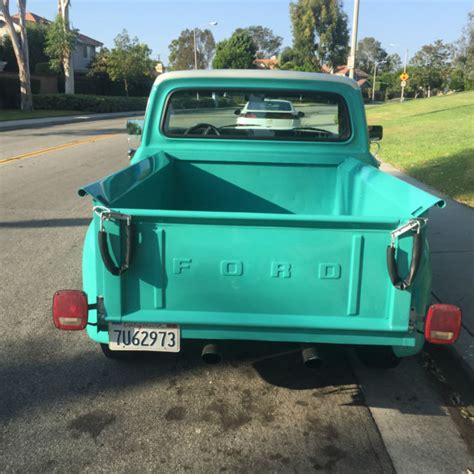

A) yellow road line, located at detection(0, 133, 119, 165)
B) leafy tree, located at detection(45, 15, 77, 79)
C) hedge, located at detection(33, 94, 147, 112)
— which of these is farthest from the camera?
hedge, located at detection(33, 94, 147, 112)

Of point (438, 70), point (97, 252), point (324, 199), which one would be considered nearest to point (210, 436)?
point (97, 252)

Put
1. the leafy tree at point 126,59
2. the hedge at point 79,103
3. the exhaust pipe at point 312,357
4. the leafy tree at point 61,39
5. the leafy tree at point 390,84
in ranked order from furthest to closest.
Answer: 1. the leafy tree at point 390,84
2. the leafy tree at point 126,59
3. the hedge at point 79,103
4. the leafy tree at point 61,39
5. the exhaust pipe at point 312,357

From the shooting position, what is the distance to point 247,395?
11.1 ft

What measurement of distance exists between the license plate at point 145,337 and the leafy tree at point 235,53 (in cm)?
6299

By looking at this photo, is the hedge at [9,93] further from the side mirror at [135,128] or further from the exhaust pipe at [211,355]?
the exhaust pipe at [211,355]

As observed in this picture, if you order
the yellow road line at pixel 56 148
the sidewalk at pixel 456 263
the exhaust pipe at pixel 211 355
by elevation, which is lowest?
the sidewalk at pixel 456 263

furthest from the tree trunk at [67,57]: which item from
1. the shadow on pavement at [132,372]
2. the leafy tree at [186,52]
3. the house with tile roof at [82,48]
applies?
the leafy tree at [186,52]

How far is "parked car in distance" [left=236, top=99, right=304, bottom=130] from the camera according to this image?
4.95 meters

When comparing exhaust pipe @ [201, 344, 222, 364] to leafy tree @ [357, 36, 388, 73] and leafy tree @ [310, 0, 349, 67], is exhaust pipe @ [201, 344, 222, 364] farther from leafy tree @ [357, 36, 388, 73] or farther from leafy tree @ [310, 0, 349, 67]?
leafy tree @ [357, 36, 388, 73]

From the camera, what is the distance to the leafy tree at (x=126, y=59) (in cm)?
4334

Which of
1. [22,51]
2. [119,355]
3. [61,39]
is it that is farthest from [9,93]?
[119,355]

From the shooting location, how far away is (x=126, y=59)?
142ft

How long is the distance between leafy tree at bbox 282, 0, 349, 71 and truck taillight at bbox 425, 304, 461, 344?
72754mm

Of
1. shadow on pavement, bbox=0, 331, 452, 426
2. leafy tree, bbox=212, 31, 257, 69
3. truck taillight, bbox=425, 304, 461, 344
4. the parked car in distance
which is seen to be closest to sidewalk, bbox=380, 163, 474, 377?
shadow on pavement, bbox=0, 331, 452, 426
